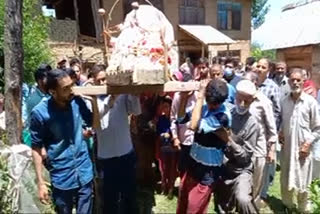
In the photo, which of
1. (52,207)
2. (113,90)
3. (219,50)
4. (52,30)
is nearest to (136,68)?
(113,90)

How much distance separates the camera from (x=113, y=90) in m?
3.77

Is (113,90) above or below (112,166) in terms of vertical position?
above

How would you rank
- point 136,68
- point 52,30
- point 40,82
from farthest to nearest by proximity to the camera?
point 52,30
point 40,82
point 136,68

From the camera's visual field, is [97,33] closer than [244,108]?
No

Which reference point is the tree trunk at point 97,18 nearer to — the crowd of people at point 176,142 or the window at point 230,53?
the window at point 230,53

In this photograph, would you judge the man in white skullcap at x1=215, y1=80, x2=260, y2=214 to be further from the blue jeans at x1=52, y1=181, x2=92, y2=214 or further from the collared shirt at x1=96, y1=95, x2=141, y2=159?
the blue jeans at x1=52, y1=181, x2=92, y2=214

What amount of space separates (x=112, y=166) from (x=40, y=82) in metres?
1.76

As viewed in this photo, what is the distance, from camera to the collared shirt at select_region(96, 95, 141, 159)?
4402mm

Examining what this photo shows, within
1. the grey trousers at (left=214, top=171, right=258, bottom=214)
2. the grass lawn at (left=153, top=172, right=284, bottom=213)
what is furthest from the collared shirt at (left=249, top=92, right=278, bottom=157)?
the grass lawn at (left=153, top=172, right=284, bottom=213)

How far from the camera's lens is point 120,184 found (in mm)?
4598

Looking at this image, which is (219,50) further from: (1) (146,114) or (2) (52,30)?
(1) (146,114)

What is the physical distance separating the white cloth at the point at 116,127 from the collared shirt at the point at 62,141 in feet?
1.72

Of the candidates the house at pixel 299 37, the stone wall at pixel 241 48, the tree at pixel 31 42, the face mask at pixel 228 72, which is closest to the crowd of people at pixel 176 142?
the face mask at pixel 228 72

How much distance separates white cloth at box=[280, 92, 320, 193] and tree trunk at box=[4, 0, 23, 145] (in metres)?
3.20
